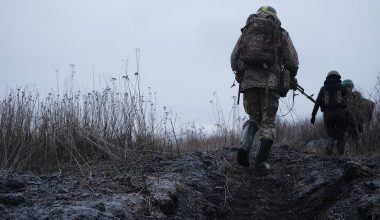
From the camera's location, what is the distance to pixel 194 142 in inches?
302

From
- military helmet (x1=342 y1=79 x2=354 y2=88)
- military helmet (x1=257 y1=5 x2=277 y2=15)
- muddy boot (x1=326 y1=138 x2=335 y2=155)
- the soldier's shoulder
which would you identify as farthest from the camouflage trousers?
military helmet (x1=342 y1=79 x2=354 y2=88)

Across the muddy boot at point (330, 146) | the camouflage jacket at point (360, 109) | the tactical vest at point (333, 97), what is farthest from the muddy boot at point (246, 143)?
the camouflage jacket at point (360, 109)

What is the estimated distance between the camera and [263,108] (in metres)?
4.79

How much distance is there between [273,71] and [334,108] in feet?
8.99

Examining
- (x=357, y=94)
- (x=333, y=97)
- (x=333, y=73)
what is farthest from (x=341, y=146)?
(x=333, y=73)

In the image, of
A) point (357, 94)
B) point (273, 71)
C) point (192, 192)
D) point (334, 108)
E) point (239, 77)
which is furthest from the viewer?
point (357, 94)

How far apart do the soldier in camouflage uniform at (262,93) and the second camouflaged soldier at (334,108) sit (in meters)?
2.39

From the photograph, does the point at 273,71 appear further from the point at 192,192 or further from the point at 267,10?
the point at 192,192

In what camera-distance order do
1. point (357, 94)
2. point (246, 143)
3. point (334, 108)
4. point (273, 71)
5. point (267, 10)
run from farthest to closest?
1. point (357, 94)
2. point (334, 108)
3. point (267, 10)
4. point (273, 71)
5. point (246, 143)

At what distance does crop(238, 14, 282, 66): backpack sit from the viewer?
4.70 m

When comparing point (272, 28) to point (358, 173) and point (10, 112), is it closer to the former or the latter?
point (358, 173)

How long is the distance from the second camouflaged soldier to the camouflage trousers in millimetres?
2521

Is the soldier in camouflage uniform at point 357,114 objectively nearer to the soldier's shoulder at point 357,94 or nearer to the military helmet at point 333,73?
the soldier's shoulder at point 357,94

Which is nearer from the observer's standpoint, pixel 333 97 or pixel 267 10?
pixel 267 10
